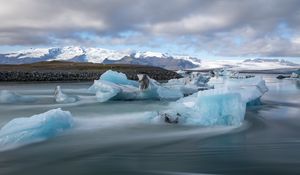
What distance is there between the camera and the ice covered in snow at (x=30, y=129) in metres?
7.39

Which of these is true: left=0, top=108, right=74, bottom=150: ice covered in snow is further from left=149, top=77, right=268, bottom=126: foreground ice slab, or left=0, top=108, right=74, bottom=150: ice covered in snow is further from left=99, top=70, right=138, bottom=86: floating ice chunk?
left=99, top=70, right=138, bottom=86: floating ice chunk

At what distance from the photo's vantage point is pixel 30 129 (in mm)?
7816

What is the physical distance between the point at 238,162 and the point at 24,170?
346 centimetres

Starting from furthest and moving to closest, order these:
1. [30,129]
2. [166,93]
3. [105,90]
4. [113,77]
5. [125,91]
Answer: [113,77] → [166,93] → [125,91] → [105,90] → [30,129]

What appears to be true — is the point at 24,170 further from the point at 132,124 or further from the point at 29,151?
the point at 132,124

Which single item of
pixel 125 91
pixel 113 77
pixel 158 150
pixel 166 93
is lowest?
pixel 158 150

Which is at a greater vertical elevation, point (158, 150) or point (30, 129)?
point (30, 129)

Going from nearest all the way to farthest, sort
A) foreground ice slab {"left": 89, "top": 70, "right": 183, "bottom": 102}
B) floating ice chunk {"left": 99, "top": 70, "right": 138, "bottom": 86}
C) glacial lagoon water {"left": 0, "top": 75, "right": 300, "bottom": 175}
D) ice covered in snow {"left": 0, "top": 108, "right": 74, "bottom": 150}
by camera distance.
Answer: glacial lagoon water {"left": 0, "top": 75, "right": 300, "bottom": 175}
ice covered in snow {"left": 0, "top": 108, "right": 74, "bottom": 150}
foreground ice slab {"left": 89, "top": 70, "right": 183, "bottom": 102}
floating ice chunk {"left": 99, "top": 70, "right": 138, "bottom": 86}

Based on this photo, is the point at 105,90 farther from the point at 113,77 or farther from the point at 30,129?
the point at 30,129

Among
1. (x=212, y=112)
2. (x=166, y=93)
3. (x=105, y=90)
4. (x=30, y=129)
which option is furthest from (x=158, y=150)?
(x=166, y=93)

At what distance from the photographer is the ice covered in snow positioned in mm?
7388

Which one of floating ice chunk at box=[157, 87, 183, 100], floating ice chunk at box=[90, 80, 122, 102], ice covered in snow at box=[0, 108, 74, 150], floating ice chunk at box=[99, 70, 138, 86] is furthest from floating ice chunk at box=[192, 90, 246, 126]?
floating ice chunk at box=[99, 70, 138, 86]

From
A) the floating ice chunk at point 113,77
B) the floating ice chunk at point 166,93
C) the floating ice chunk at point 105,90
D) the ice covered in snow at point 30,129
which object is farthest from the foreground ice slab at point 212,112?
the floating ice chunk at point 113,77

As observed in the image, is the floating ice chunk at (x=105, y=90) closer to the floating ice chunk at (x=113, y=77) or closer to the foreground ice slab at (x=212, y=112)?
the floating ice chunk at (x=113, y=77)
